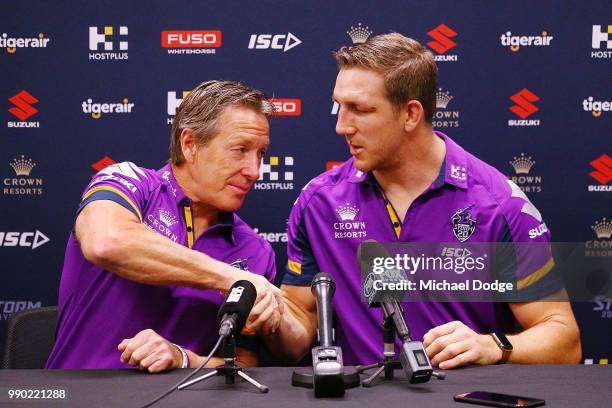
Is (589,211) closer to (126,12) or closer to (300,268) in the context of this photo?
(300,268)

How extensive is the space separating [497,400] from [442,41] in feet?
6.68

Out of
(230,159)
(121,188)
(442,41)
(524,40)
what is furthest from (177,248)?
(524,40)

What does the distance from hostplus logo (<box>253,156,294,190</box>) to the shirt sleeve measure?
87cm

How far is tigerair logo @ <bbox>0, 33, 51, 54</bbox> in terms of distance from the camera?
301 cm

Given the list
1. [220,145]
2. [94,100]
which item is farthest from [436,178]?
[94,100]

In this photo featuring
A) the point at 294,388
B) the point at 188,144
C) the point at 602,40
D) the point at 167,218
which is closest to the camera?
the point at 294,388

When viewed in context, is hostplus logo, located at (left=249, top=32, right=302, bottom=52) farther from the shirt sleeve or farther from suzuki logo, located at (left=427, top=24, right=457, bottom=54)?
the shirt sleeve

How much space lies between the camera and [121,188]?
2.02 meters

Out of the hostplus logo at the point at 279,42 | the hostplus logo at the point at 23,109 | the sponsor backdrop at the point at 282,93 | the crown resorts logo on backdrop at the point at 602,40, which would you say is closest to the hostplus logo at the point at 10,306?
the sponsor backdrop at the point at 282,93

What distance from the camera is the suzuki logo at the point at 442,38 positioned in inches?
116

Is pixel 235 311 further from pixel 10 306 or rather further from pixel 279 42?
pixel 10 306

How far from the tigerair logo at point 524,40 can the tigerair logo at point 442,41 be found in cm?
22

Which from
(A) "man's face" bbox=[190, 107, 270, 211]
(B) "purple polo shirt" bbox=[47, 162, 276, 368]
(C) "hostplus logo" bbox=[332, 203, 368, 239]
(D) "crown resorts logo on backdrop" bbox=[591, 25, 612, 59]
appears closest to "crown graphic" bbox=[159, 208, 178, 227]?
(B) "purple polo shirt" bbox=[47, 162, 276, 368]

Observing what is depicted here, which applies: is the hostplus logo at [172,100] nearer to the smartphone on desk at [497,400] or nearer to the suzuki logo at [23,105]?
the suzuki logo at [23,105]
